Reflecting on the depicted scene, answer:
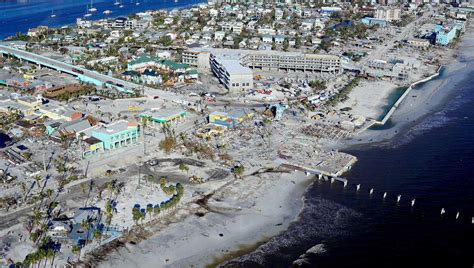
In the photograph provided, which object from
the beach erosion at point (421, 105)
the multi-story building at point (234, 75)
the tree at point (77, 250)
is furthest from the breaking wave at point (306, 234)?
the multi-story building at point (234, 75)

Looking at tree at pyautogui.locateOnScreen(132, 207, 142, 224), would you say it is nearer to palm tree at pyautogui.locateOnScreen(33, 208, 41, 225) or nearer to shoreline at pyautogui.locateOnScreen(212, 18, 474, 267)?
palm tree at pyautogui.locateOnScreen(33, 208, 41, 225)

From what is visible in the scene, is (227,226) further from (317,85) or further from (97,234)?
(317,85)

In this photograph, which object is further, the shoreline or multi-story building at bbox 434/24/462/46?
multi-story building at bbox 434/24/462/46

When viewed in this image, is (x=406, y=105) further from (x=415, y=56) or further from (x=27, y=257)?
(x=27, y=257)

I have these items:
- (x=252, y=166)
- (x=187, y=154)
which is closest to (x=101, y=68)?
(x=187, y=154)

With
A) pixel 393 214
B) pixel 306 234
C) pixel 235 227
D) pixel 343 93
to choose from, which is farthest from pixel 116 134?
pixel 343 93

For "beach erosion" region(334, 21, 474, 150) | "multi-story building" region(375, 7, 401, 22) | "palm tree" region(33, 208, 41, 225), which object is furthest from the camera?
"multi-story building" region(375, 7, 401, 22)

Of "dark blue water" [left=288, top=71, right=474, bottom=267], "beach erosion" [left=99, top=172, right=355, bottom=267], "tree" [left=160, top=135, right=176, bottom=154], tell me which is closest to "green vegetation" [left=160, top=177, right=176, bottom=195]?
"beach erosion" [left=99, top=172, right=355, bottom=267]
